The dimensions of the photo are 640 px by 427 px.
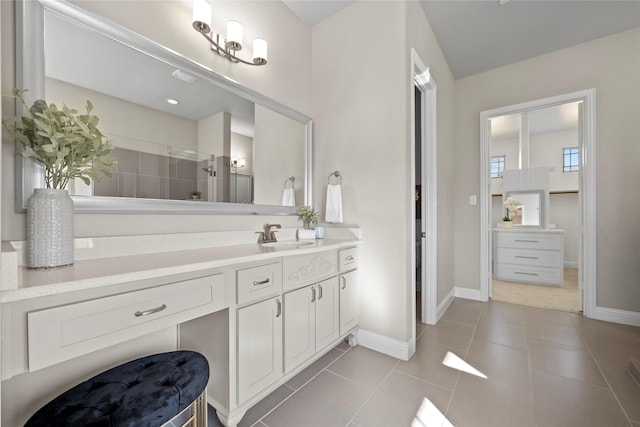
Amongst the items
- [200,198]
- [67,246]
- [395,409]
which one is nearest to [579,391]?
[395,409]

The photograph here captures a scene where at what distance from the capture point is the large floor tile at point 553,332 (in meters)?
2.18

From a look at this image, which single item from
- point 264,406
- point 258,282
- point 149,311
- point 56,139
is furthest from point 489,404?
point 56,139

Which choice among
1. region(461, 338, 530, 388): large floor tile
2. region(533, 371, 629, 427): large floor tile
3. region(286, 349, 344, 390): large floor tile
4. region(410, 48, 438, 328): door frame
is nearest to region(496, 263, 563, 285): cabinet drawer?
region(410, 48, 438, 328): door frame

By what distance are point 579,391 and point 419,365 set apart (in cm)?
89

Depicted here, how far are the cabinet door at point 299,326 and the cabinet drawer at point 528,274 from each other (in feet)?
12.7

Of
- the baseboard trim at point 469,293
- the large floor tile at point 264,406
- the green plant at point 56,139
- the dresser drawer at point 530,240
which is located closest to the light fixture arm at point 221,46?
the green plant at point 56,139

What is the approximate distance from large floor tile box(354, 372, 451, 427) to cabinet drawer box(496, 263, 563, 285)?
11.2 ft

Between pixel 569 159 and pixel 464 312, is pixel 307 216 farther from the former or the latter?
pixel 569 159

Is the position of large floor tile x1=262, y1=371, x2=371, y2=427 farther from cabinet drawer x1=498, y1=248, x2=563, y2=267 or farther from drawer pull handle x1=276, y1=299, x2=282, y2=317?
cabinet drawer x1=498, y1=248, x2=563, y2=267

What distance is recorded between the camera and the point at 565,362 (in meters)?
1.87

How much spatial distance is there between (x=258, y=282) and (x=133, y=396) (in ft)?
2.00

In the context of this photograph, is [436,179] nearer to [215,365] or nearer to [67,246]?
[215,365]

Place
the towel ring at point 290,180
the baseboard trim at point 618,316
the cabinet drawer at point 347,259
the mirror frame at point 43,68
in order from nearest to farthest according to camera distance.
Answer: the mirror frame at point 43,68 → the cabinet drawer at point 347,259 → the towel ring at point 290,180 → the baseboard trim at point 618,316

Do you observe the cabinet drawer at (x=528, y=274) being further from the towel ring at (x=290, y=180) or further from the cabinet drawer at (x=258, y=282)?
the cabinet drawer at (x=258, y=282)
